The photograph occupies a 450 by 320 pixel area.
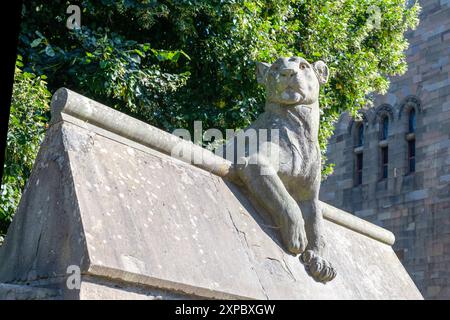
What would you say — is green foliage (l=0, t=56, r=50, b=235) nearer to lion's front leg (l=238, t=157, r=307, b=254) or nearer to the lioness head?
the lioness head

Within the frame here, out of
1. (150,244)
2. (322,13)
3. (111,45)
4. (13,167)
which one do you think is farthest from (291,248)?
(322,13)

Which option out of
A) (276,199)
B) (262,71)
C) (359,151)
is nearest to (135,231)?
(276,199)

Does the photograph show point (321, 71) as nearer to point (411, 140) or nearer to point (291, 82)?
point (291, 82)

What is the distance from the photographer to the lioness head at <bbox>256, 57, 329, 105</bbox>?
5.05 m

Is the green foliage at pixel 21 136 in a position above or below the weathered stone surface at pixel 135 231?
above

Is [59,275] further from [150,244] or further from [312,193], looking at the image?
[312,193]

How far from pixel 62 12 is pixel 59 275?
6.56m

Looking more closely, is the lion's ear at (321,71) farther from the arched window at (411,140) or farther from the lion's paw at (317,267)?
the arched window at (411,140)

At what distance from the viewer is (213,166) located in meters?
4.74

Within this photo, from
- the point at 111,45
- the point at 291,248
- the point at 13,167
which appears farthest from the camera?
the point at 111,45

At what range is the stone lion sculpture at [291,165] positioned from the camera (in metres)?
4.79

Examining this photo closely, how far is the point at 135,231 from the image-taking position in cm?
377

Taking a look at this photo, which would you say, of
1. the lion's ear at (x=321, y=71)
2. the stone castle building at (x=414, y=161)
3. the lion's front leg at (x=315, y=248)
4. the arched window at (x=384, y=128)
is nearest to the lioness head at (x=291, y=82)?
the lion's ear at (x=321, y=71)

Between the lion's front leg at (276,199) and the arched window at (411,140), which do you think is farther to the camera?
the arched window at (411,140)
